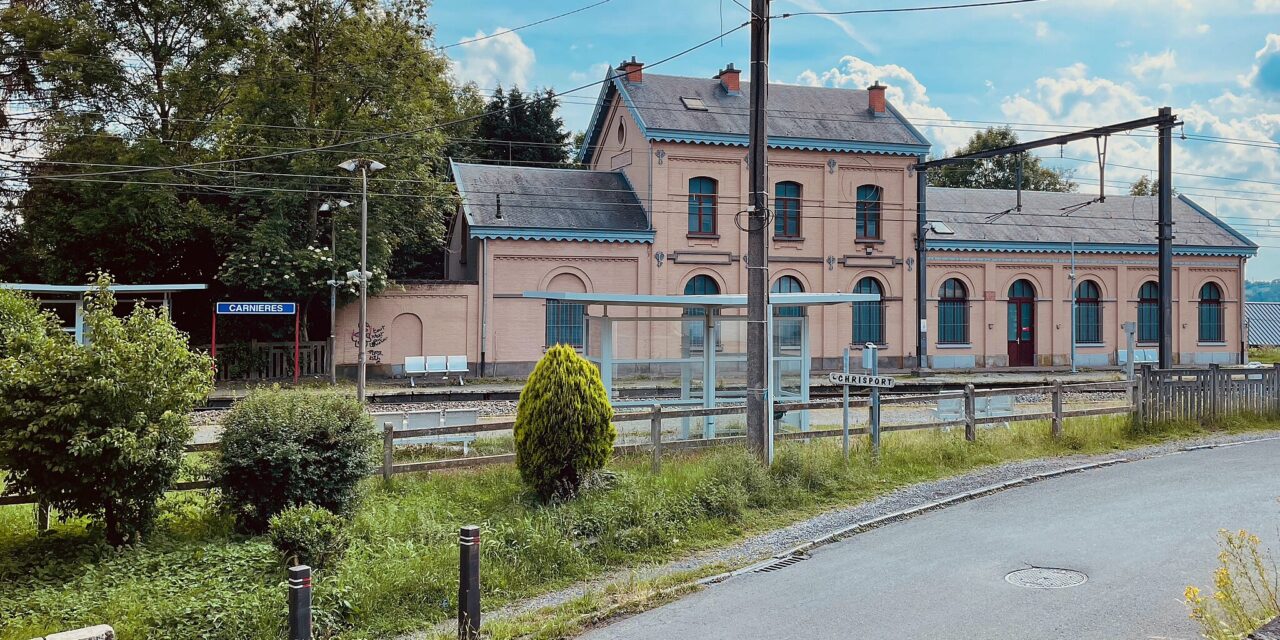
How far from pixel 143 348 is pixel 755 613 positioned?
576 centimetres

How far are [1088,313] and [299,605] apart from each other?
38.4 meters

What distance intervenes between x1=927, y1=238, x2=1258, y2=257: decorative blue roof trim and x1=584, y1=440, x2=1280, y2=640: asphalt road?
24.8m

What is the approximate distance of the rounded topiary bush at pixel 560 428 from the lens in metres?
9.73

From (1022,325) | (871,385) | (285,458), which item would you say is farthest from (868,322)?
(285,458)

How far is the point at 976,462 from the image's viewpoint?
1331 cm

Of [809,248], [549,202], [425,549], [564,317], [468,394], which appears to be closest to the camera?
[425,549]

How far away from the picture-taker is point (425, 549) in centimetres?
824

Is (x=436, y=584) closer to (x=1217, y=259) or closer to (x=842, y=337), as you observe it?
(x=842, y=337)

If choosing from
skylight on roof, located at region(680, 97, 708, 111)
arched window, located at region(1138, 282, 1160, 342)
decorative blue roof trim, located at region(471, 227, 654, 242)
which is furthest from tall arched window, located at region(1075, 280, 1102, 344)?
decorative blue roof trim, located at region(471, 227, 654, 242)

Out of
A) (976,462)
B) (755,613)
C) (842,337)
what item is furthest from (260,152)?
(755,613)

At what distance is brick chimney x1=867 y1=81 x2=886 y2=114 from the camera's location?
119 ft

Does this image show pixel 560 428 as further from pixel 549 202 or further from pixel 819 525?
pixel 549 202

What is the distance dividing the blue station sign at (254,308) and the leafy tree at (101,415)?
17.8 m

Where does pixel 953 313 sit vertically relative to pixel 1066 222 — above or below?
below
